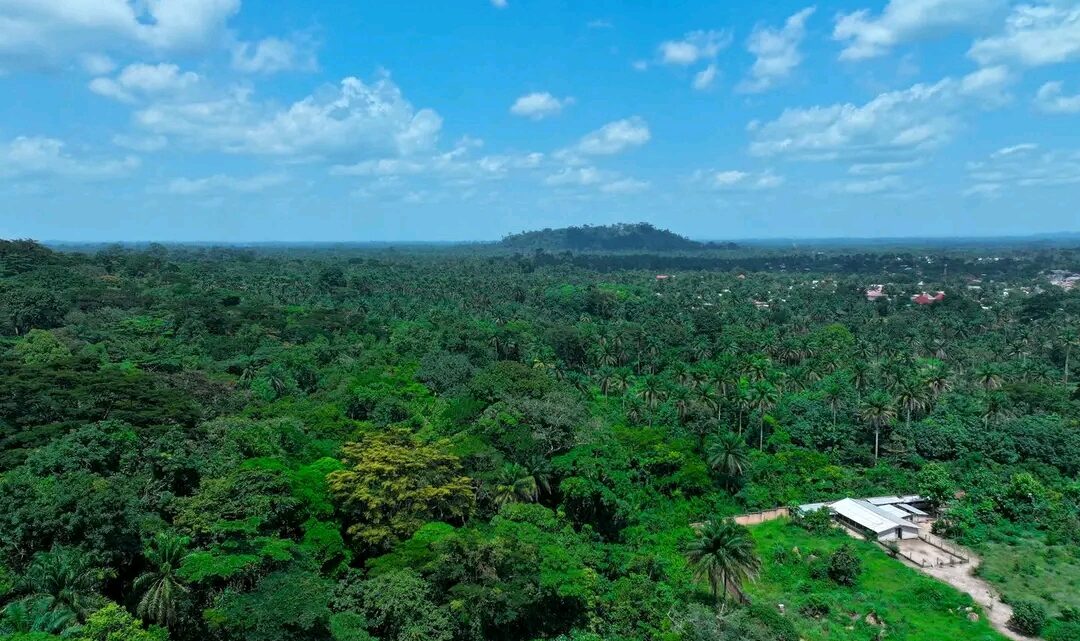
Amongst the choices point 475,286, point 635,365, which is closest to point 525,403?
point 635,365

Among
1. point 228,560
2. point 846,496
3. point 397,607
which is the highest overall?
point 228,560

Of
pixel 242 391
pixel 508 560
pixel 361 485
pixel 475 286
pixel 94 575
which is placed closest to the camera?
pixel 94 575

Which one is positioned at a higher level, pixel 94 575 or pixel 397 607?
pixel 94 575

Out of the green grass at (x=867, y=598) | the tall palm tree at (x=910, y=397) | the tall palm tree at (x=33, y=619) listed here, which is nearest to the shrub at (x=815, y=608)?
the green grass at (x=867, y=598)

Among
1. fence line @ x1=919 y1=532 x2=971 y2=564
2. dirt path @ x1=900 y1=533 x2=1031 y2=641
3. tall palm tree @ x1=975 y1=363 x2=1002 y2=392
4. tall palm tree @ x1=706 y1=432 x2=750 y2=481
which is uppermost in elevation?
tall palm tree @ x1=975 y1=363 x2=1002 y2=392

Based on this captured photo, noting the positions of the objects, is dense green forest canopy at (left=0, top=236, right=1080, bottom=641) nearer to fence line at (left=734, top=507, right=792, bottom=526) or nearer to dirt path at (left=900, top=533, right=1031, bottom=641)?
fence line at (left=734, top=507, right=792, bottom=526)

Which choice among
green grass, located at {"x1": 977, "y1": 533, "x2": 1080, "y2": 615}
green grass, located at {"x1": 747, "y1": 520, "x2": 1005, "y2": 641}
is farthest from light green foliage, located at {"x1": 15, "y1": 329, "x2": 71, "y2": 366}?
green grass, located at {"x1": 977, "y1": 533, "x2": 1080, "y2": 615}

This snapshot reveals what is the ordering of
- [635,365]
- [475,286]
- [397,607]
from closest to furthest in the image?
[397,607] < [635,365] < [475,286]

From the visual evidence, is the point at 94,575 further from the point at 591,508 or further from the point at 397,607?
the point at 591,508
